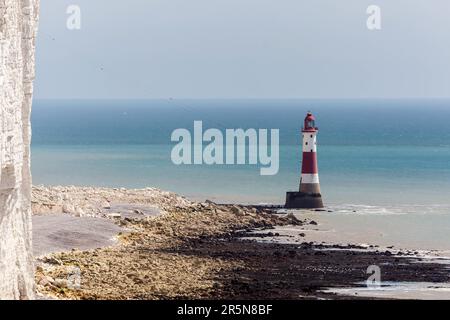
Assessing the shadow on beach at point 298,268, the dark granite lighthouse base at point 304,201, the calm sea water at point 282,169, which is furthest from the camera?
the calm sea water at point 282,169

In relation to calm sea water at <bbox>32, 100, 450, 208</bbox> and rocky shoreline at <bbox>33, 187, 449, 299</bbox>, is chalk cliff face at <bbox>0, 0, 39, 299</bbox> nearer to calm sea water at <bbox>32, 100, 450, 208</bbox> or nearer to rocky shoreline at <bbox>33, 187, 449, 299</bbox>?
rocky shoreline at <bbox>33, 187, 449, 299</bbox>

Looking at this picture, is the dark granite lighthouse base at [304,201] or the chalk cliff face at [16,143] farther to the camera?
the dark granite lighthouse base at [304,201]

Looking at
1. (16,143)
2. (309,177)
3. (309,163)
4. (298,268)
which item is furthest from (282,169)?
(16,143)

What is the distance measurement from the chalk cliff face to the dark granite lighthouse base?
24.2 metres

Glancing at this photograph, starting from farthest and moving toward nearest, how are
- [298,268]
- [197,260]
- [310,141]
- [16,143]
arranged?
[310,141] → [197,260] → [298,268] → [16,143]

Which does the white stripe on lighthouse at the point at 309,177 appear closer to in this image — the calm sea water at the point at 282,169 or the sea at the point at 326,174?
the sea at the point at 326,174

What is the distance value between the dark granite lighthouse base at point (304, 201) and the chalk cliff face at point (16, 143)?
24.2 m

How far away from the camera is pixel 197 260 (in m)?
27.0

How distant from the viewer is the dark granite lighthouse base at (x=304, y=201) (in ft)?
134

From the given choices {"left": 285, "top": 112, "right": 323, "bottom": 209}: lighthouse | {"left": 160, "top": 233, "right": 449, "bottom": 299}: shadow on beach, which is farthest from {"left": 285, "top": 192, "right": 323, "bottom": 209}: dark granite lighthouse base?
{"left": 160, "top": 233, "right": 449, "bottom": 299}: shadow on beach

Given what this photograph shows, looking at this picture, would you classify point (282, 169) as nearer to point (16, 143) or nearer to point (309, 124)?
point (309, 124)

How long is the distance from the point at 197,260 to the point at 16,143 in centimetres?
1151

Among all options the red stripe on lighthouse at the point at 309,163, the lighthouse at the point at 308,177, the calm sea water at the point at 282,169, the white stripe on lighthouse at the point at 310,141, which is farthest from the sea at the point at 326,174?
the white stripe on lighthouse at the point at 310,141

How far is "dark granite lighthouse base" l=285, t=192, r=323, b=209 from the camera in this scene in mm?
40844
